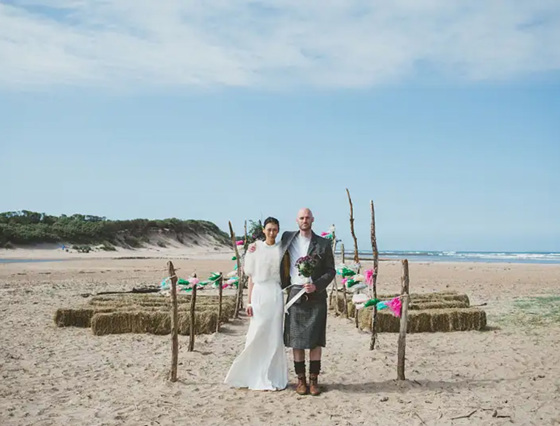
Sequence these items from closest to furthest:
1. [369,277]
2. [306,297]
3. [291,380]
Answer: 1. [306,297]
2. [291,380]
3. [369,277]

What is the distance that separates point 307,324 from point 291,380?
1242 millimetres

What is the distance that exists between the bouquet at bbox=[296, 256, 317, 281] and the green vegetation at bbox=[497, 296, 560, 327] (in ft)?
22.5

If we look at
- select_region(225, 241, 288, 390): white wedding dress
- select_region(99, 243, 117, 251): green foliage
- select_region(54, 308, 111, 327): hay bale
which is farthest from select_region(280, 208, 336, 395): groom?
select_region(99, 243, 117, 251): green foliage

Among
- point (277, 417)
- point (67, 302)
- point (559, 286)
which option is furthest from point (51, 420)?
point (559, 286)

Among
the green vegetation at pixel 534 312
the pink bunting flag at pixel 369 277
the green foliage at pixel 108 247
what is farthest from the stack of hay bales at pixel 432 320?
the green foliage at pixel 108 247

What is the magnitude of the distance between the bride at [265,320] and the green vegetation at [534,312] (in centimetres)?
679

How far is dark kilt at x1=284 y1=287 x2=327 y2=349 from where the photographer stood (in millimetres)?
6367

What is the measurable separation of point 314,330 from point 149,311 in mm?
5633

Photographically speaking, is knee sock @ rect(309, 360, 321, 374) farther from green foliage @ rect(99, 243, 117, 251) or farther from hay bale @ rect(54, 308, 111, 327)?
green foliage @ rect(99, 243, 117, 251)

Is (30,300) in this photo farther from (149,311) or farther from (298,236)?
(298,236)

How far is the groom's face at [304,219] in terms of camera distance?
6480 mm

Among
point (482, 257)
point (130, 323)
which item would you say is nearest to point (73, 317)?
point (130, 323)

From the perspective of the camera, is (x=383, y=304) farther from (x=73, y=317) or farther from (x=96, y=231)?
(x=96, y=231)

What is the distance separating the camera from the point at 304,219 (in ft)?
21.2
